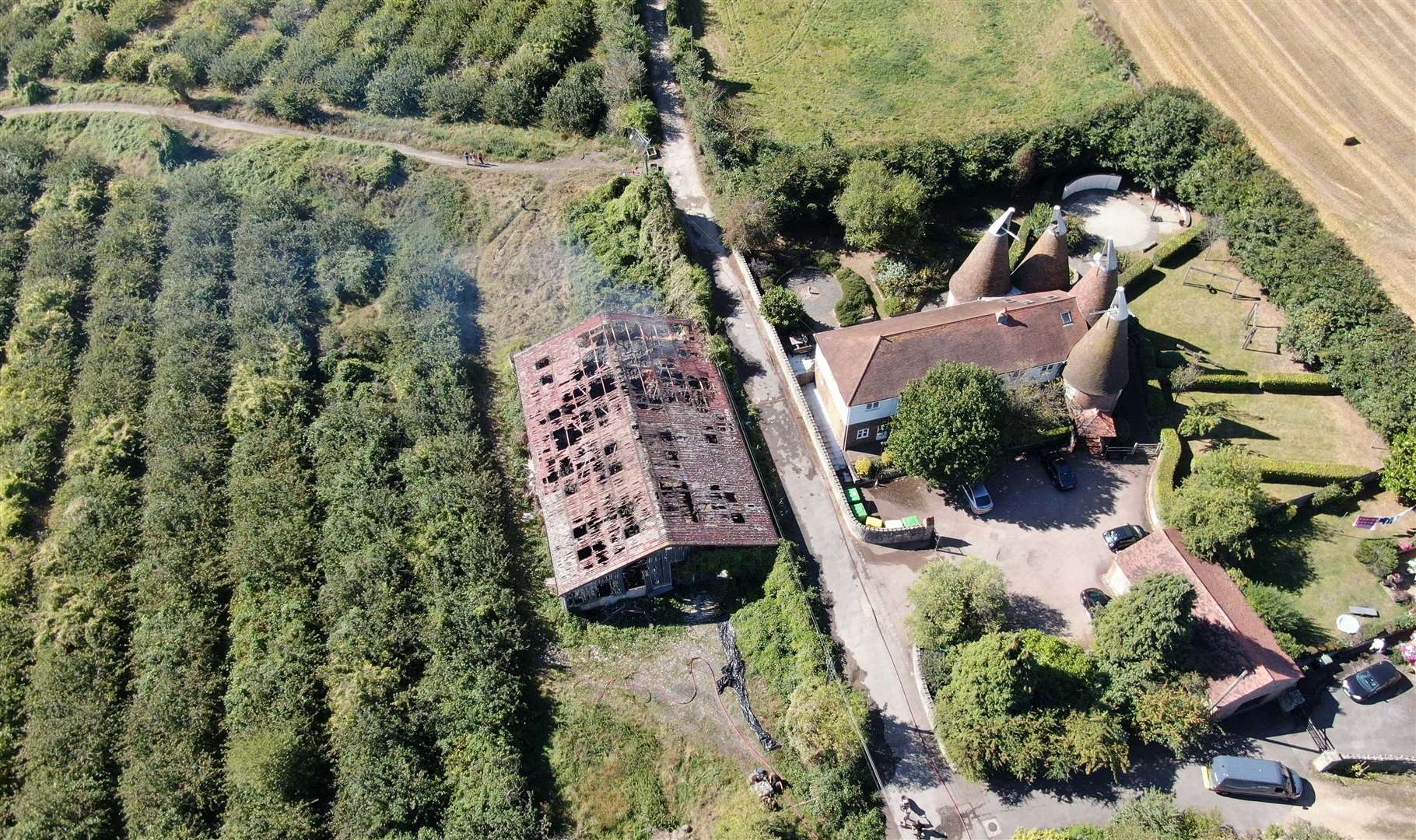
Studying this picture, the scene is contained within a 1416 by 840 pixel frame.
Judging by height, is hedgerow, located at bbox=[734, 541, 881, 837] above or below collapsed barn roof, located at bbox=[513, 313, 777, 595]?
below

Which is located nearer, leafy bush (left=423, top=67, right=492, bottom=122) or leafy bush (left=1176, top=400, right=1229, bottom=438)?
leafy bush (left=1176, top=400, right=1229, bottom=438)

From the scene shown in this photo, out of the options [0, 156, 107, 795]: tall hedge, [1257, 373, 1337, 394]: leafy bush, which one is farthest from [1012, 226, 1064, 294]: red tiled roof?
[0, 156, 107, 795]: tall hedge

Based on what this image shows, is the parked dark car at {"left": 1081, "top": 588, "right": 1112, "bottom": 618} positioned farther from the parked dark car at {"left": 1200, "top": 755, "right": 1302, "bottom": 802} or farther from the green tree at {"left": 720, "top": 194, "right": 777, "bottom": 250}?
the green tree at {"left": 720, "top": 194, "right": 777, "bottom": 250}

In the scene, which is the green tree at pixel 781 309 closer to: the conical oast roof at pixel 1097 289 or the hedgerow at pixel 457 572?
the conical oast roof at pixel 1097 289

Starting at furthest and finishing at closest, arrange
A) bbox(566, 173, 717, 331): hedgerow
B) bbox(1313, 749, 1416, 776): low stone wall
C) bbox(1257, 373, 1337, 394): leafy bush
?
1. bbox(566, 173, 717, 331): hedgerow
2. bbox(1257, 373, 1337, 394): leafy bush
3. bbox(1313, 749, 1416, 776): low stone wall

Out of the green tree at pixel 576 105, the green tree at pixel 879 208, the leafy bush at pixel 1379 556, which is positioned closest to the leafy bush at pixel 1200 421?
the leafy bush at pixel 1379 556

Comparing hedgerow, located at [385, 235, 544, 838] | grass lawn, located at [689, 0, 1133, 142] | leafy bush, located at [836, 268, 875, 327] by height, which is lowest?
hedgerow, located at [385, 235, 544, 838]

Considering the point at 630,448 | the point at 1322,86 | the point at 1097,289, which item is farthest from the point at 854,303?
the point at 1322,86
